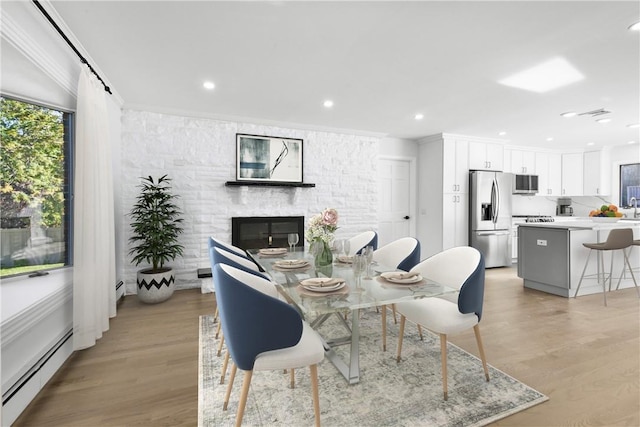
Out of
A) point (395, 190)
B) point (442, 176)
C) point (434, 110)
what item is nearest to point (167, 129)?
point (434, 110)

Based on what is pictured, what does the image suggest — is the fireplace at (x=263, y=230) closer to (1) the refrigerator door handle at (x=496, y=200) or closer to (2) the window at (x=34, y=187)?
(2) the window at (x=34, y=187)

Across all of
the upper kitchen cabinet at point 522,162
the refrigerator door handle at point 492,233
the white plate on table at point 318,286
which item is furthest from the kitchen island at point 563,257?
the white plate on table at point 318,286

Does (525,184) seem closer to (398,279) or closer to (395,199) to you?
(395,199)

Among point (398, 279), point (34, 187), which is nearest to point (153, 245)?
point (34, 187)

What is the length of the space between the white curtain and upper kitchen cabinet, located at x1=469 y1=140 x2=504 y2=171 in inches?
224

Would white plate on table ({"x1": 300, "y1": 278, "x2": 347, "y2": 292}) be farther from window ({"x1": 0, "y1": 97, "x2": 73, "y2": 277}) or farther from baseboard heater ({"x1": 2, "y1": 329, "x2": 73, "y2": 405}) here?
window ({"x1": 0, "y1": 97, "x2": 73, "y2": 277})

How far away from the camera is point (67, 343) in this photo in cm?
230

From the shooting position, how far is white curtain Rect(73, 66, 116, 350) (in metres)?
2.38

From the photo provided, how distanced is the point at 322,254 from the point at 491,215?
181 inches

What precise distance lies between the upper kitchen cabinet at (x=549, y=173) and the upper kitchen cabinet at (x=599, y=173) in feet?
1.74

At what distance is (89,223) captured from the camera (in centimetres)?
246

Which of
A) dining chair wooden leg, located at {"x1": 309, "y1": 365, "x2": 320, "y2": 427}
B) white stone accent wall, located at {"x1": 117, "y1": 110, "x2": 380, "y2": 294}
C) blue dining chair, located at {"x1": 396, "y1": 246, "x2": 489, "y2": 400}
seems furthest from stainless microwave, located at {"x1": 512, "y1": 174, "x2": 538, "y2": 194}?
dining chair wooden leg, located at {"x1": 309, "y1": 365, "x2": 320, "y2": 427}

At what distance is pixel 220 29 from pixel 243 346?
214cm

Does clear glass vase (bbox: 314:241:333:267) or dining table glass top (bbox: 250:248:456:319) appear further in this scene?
clear glass vase (bbox: 314:241:333:267)
